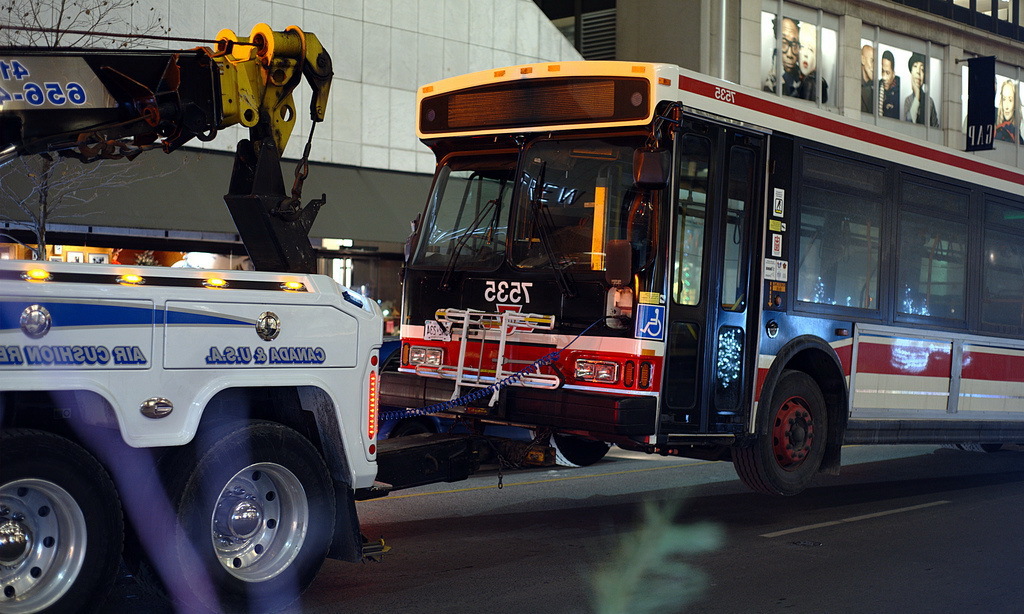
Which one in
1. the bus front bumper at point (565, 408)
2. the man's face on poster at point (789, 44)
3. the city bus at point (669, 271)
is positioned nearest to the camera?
the bus front bumper at point (565, 408)

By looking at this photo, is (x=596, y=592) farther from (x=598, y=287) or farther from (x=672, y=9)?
(x=672, y=9)

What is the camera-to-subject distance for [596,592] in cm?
664

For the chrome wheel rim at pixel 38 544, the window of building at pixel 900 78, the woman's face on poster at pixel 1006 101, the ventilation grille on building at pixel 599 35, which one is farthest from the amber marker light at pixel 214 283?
the woman's face on poster at pixel 1006 101

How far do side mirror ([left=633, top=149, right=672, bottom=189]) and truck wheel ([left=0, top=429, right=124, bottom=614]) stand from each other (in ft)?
14.4

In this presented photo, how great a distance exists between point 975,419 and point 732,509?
3728 millimetres

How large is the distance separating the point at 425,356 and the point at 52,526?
14.9 feet

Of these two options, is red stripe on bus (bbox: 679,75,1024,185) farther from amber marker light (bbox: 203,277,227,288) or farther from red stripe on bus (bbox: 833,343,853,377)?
amber marker light (bbox: 203,277,227,288)

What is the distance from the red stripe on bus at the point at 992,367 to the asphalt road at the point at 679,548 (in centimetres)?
122

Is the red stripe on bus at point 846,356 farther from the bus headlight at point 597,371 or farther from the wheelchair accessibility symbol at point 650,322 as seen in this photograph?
the bus headlight at point 597,371

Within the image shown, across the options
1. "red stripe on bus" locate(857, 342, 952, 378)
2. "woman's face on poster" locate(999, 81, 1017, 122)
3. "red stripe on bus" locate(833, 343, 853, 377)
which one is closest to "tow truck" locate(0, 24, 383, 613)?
"red stripe on bus" locate(833, 343, 853, 377)

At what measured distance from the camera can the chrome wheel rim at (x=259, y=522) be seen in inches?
219

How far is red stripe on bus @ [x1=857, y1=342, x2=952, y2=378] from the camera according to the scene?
10297 millimetres

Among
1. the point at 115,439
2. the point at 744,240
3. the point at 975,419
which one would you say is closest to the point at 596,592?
the point at 115,439

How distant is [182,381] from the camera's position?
5230 mm
